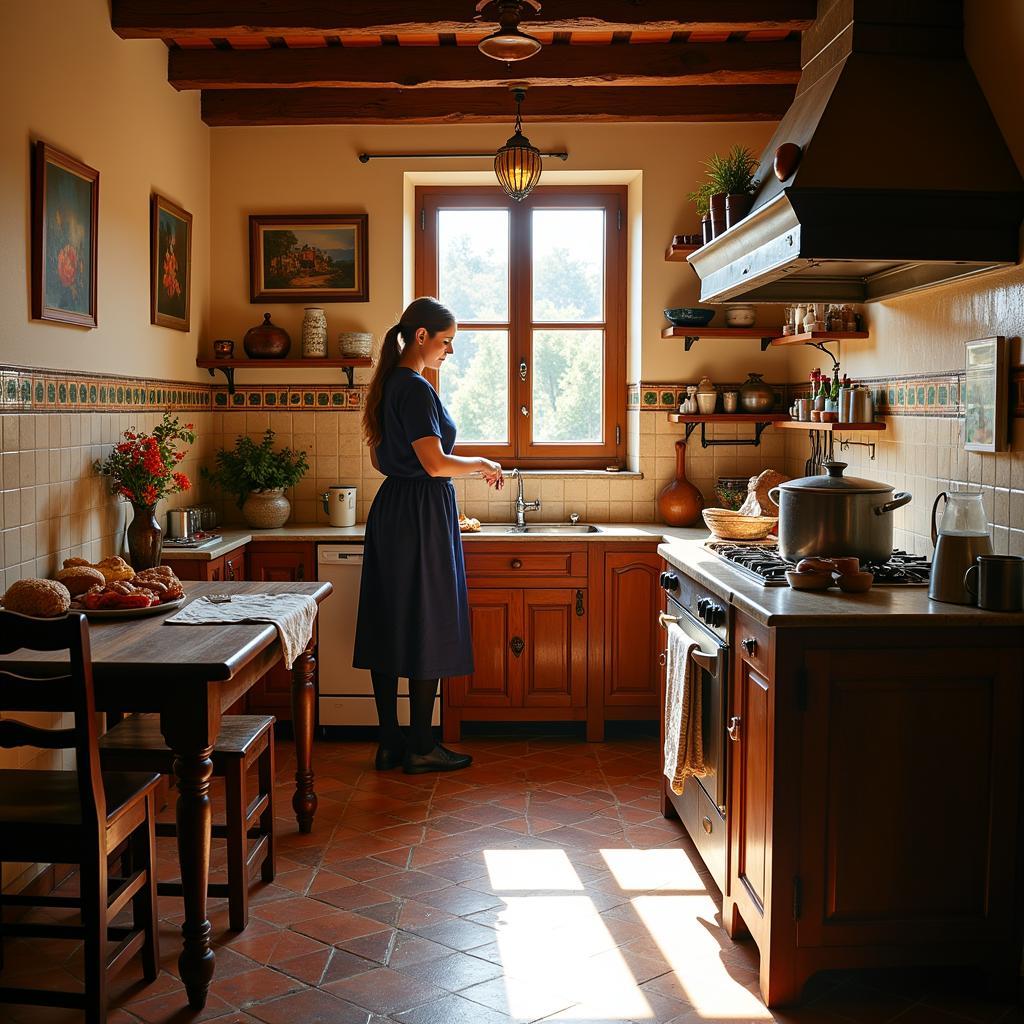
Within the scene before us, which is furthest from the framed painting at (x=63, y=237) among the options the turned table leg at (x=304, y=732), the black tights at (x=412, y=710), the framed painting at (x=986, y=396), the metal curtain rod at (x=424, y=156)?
the framed painting at (x=986, y=396)

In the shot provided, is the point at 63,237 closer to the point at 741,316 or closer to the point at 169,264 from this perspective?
the point at 169,264

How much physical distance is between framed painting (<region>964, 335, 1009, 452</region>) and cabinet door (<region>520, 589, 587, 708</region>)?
2218 millimetres

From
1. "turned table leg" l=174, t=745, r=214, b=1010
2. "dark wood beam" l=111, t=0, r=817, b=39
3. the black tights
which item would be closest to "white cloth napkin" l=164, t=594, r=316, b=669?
"turned table leg" l=174, t=745, r=214, b=1010

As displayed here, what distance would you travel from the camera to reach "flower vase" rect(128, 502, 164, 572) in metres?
4.12

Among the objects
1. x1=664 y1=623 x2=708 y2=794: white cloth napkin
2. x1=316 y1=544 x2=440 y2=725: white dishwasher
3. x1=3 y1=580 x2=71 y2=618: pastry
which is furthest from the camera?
x1=316 y1=544 x2=440 y2=725: white dishwasher

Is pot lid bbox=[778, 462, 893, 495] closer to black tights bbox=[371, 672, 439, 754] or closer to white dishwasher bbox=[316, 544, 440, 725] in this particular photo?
black tights bbox=[371, 672, 439, 754]

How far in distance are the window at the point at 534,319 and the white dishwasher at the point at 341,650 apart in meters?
1.10

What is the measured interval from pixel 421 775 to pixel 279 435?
200cm

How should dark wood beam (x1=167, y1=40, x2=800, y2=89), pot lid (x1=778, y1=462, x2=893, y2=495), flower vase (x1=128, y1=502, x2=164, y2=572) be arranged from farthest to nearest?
dark wood beam (x1=167, y1=40, x2=800, y2=89), flower vase (x1=128, y1=502, x2=164, y2=572), pot lid (x1=778, y1=462, x2=893, y2=495)

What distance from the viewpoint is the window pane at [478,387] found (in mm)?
5824

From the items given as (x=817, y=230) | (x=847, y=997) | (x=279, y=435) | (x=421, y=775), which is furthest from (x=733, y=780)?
(x=279, y=435)

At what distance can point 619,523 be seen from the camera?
18.4 feet

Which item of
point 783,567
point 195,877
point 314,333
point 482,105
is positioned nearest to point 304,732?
point 195,877

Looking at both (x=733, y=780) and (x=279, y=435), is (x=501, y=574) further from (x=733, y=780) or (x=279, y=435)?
(x=733, y=780)
